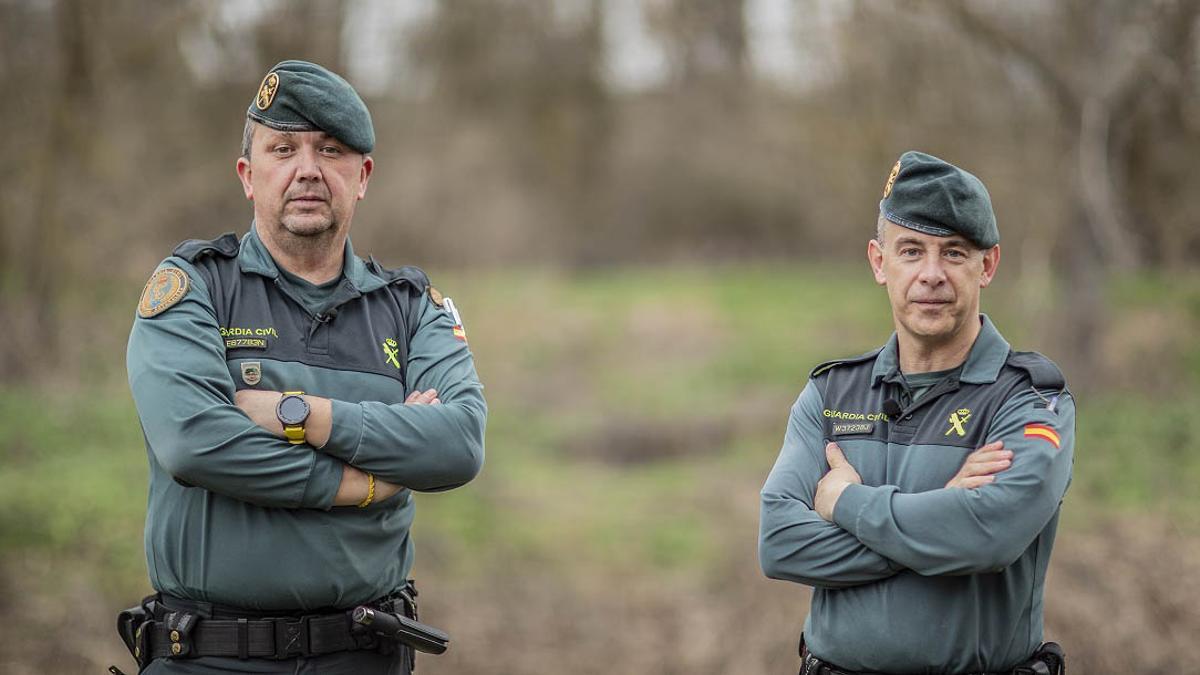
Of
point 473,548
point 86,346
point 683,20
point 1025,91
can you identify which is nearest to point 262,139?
point 473,548

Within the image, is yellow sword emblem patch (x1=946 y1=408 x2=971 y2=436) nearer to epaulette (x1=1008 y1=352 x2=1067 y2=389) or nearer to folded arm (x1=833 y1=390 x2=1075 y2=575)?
folded arm (x1=833 y1=390 x2=1075 y2=575)

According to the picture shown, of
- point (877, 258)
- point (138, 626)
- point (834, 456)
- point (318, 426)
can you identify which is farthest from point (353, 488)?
point (877, 258)

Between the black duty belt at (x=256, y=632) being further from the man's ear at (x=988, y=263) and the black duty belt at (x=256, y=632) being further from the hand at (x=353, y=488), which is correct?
the man's ear at (x=988, y=263)

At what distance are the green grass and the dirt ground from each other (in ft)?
1.56

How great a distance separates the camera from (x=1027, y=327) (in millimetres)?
13562

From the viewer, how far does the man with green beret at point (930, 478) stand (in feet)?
10.4

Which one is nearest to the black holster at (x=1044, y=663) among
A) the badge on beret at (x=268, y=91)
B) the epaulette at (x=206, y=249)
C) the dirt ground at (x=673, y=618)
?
the epaulette at (x=206, y=249)

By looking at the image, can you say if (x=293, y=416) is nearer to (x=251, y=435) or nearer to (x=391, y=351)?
(x=251, y=435)

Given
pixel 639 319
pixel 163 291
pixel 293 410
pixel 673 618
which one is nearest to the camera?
pixel 293 410

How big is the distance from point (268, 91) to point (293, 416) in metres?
0.99

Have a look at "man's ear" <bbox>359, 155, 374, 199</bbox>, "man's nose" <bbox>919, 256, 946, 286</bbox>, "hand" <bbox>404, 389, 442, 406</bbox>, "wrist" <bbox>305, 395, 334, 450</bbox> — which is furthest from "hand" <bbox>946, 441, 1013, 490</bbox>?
"man's ear" <bbox>359, 155, 374, 199</bbox>

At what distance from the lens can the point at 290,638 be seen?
3346 millimetres

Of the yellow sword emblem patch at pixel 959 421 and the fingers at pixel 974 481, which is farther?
the yellow sword emblem patch at pixel 959 421

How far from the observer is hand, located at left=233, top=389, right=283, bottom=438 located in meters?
3.34
